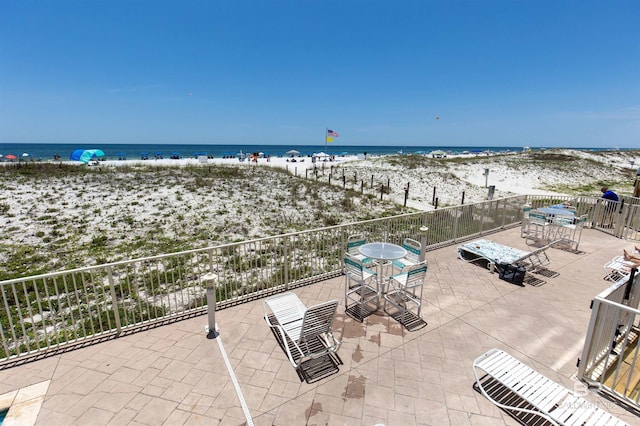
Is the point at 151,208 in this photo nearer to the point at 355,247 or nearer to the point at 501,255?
the point at 355,247

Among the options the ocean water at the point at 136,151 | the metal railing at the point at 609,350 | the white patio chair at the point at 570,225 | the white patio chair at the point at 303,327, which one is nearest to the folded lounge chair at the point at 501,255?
the white patio chair at the point at 570,225

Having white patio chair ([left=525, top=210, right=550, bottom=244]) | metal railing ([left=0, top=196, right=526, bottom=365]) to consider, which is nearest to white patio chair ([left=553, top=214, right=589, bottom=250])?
white patio chair ([left=525, top=210, right=550, bottom=244])

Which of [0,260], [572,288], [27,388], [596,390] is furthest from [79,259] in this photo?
[572,288]

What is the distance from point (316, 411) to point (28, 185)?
20192 millimetres

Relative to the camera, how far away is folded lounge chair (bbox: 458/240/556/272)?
6.55 meters

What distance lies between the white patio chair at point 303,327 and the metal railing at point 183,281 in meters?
0.82

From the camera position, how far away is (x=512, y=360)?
3.50 meters

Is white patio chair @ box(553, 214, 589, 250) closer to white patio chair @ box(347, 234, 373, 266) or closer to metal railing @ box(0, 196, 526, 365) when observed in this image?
metal railing @ box(0, 196, 526, 365)

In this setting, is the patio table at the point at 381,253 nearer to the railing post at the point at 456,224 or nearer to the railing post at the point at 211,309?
the railing post at the point at 211,309

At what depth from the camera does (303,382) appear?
11.7 feet

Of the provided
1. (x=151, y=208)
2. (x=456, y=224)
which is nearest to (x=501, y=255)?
(x=456, y=224)

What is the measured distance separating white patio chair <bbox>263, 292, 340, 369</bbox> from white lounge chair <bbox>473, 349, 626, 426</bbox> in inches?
68.0

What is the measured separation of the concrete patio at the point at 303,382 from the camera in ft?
10.3

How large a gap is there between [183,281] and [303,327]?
17.5ft
